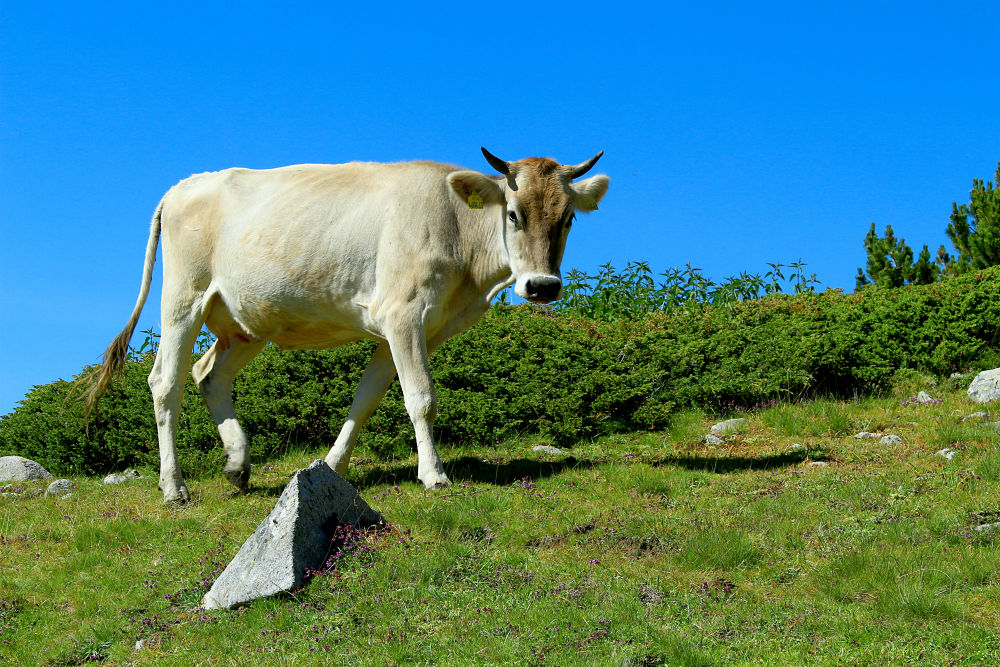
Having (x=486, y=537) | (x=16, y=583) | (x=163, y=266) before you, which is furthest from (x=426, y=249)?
(x=16, y=583)

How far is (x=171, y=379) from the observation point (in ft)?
33.5

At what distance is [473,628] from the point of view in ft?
20.5

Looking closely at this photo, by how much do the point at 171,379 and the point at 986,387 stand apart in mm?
10204

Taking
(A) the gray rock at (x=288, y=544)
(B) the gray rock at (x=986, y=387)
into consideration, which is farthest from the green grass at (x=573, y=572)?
(B) the gray rock at (x=986, y=387)

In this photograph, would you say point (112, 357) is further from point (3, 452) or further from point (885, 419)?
point (885, 419)

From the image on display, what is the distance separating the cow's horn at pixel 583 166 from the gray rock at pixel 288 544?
3.55 m

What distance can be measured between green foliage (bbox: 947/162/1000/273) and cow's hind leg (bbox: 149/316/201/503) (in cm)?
1952

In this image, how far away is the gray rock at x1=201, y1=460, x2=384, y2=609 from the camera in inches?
271

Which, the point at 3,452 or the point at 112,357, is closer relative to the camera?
the point at 112,357

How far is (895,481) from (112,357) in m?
8.66

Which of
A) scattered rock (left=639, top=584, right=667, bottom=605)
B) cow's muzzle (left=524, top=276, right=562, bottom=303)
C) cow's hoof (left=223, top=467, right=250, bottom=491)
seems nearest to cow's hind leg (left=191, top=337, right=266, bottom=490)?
Result: cow's hoof (left=223, top=467, right=250, bottom=491)

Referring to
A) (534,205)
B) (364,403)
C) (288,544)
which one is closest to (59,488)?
(364,403)

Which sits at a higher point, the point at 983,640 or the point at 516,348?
the point at 516,348

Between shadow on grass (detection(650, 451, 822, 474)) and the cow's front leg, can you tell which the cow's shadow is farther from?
the cow's front leg
